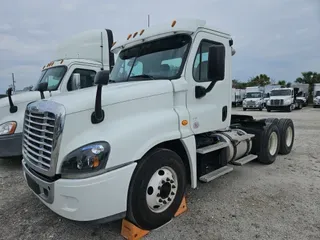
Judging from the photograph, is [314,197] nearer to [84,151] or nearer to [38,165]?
[84,151]

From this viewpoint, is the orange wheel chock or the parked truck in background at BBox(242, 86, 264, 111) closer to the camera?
the orange wheel chock

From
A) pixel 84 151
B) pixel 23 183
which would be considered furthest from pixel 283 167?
pixel 23 183

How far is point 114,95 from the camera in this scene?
8.62 feet

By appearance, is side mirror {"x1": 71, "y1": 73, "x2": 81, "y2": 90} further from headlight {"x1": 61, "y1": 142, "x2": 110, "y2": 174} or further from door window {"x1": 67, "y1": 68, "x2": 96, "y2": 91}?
headlight {"x1": 61, "y1": 142, "x2": 110, "y2": 174}

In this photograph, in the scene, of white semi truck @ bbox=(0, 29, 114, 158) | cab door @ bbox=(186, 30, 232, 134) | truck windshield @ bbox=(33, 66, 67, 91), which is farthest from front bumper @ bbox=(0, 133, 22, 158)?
cab door @ bbox=(186, 30, 232, 134)

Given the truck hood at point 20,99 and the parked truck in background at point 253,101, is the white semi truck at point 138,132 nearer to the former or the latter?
the truck hood at point 20,99

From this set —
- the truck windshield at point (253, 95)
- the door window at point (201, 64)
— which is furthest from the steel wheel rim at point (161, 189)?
the truck windshield at point (253, 95)

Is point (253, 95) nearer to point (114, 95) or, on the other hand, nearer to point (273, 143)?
point (273, 143)

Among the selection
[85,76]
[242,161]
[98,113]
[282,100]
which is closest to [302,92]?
[282,100]

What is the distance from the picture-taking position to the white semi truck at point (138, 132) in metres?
2.30

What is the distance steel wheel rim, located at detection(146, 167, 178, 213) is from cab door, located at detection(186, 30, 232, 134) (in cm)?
77

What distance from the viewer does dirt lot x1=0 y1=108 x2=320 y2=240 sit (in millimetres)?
2834

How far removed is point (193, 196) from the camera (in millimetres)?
3814

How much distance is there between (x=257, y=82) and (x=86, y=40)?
4575 centimetres
